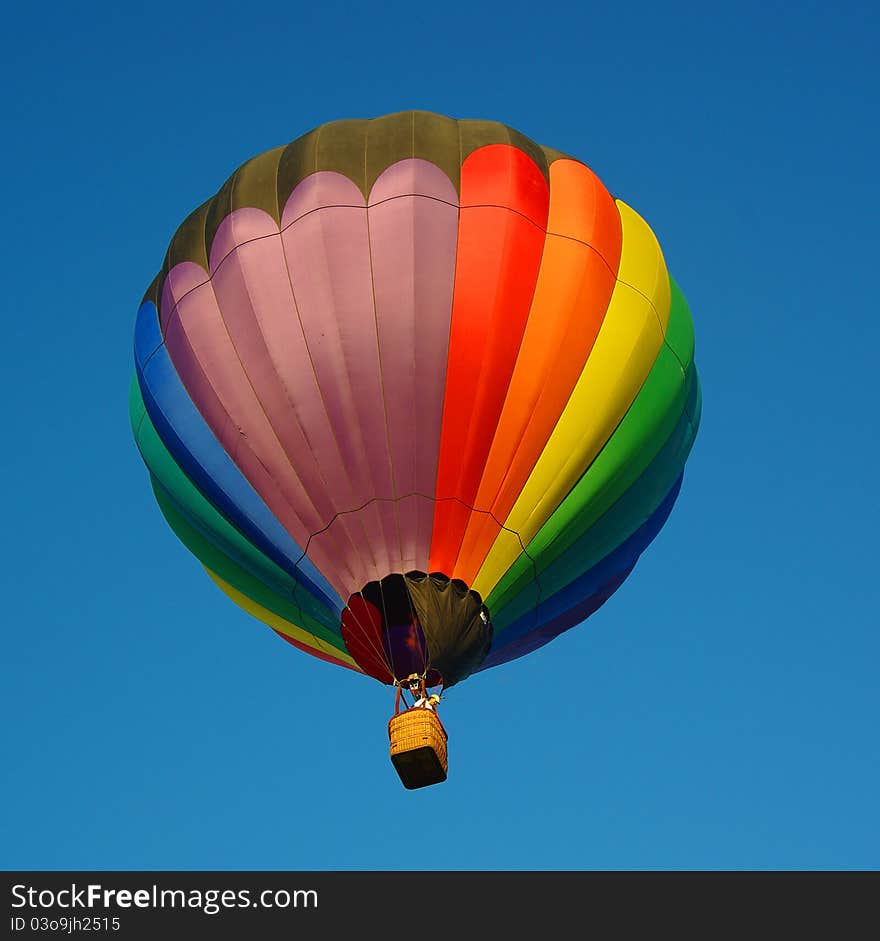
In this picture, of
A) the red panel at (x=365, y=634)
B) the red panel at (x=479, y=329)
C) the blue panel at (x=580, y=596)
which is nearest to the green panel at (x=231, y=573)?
the red panel at (x=365, y=634)

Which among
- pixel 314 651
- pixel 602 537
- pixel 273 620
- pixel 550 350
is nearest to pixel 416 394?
pixel 550 350

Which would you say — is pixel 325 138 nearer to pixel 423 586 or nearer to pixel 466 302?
pixel 466 302

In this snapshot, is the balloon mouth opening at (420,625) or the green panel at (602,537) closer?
the balloon mouth opening at (420,625)

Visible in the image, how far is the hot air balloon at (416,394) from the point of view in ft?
53.3

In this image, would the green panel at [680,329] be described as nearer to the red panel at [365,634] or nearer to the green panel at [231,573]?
the red panel at [365,634]

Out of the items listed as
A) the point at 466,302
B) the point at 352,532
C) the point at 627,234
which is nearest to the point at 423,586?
the point at 352,532

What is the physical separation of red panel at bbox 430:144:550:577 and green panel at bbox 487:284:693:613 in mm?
631

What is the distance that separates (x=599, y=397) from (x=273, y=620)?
3.40 meters

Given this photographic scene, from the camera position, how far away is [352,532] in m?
16.2

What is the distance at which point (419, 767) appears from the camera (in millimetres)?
15492

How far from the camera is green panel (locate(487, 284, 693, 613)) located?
16.5 metres

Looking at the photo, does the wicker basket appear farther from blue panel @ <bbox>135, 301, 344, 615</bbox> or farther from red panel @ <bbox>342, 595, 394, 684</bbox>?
blue panel @ <bbox>135, 301, 344, 615</bbox>

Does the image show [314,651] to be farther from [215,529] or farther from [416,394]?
[416,394]

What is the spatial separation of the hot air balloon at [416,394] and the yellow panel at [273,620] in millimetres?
99
